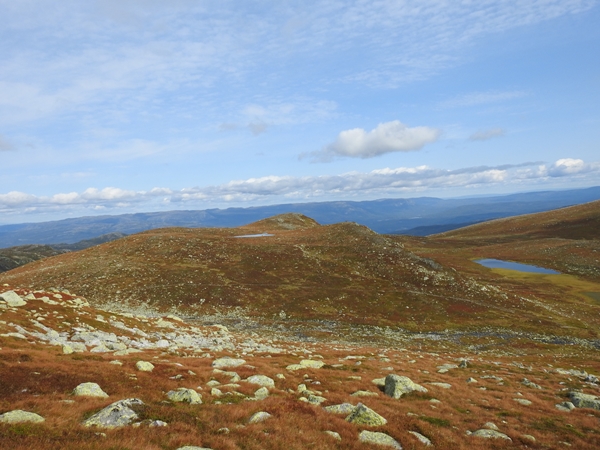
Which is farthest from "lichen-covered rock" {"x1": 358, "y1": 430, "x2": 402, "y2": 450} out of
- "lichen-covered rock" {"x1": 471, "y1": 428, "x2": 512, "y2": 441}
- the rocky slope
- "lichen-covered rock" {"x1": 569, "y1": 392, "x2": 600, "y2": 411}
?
"lichen-covered rock" {"x1": 569, "y1": 392, "x2": 600, "y2": 411}

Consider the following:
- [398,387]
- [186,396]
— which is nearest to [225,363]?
[186,396]

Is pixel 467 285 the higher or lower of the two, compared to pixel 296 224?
lower

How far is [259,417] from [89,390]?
7824mm

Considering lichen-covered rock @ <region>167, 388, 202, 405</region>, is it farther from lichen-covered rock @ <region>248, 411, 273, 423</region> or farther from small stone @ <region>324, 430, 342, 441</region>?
small stone @ <region>324, 430, 342, 441</region>

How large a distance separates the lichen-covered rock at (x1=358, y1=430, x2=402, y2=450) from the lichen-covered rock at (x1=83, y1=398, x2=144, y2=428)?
912 centimetres

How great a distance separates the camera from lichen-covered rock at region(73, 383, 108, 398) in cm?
1422

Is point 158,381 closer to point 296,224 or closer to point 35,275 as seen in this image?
point 35,275

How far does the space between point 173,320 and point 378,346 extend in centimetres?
3170

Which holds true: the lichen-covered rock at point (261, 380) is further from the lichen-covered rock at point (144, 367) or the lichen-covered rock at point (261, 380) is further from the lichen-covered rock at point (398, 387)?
the lichen-covered rock at point (398, 387)

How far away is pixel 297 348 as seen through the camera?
40.3 meters

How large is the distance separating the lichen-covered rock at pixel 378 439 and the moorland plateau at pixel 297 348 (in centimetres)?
8

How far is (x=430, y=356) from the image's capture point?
42.4 metres

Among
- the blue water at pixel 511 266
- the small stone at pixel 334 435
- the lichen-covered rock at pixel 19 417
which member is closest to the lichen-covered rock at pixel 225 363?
the small stone at pixel 334 435

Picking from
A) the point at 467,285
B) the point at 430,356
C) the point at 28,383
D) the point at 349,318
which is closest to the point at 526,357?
the point at 430,356
